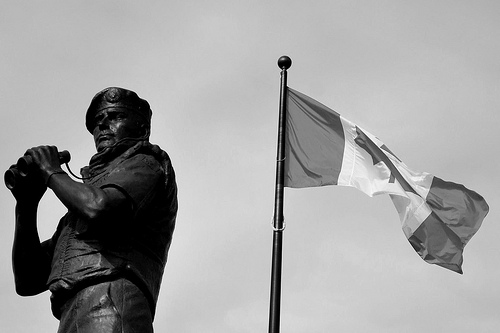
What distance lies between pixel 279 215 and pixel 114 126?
292 centimetres

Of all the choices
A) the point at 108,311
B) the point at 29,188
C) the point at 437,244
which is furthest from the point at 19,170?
the point at 437,244

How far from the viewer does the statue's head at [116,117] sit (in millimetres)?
6679

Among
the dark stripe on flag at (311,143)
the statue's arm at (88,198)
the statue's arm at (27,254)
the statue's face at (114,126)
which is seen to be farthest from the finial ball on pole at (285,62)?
the statue's arm at (88,198)

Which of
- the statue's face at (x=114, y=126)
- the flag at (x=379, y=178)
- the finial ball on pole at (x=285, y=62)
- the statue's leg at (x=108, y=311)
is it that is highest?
the finial ball on pole at (x=285, y=62)

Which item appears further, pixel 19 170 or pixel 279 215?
pixel 279 215

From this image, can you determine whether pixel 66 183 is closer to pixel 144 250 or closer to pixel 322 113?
pixel 144 250

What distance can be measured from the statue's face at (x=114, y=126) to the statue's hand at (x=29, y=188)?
59 cm

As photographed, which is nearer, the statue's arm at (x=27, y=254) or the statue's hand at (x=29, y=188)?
the statue's hand at (x=29, y=188)

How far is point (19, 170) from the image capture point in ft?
20.3

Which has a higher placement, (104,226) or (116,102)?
(116,102)

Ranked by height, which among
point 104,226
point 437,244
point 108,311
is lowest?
point 108,311

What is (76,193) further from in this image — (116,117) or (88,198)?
(116,117)

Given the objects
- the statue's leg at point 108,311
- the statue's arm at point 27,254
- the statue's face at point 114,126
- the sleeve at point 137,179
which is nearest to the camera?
the statue's leg at point 108,311

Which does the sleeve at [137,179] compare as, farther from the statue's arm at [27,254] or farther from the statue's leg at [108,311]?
the statue's arm at [27,254]
